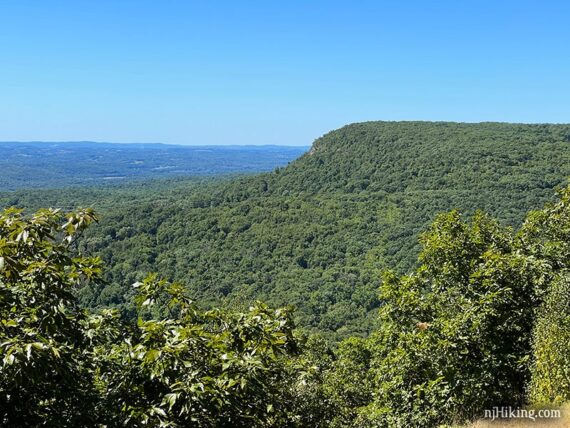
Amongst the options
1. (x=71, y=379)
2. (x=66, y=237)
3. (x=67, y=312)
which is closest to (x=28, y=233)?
(x=66, y=237)

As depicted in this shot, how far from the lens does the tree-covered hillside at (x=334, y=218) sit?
64.4 m

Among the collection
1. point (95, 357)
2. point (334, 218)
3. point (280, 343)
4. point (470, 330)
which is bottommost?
point (334, 218)

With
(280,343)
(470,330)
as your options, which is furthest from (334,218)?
(280,343)

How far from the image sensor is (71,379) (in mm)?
3604

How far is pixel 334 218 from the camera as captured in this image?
8812cm

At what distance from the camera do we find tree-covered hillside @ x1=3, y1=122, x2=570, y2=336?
211 ft

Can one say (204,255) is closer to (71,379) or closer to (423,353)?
(423,353)

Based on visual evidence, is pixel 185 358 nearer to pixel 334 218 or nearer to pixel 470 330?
pixel 470 330

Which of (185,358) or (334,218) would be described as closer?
(185,358)

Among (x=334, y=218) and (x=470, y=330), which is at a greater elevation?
(x=470, y=330)

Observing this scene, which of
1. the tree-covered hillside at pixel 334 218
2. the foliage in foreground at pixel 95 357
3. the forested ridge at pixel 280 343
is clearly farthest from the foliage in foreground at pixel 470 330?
the tree-covered hillside at pixel 334 218

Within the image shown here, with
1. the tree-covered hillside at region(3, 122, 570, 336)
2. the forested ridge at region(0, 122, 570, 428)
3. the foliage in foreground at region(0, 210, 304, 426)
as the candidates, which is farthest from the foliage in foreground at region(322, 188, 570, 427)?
the tree-covered hillside at region(3, 122, 570, 336)

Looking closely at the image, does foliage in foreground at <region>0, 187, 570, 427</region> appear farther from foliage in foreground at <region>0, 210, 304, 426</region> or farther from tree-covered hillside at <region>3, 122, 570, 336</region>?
tree-covered hillside at <region>3, 122, 570, 336</region>

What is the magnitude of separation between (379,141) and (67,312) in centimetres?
12410
